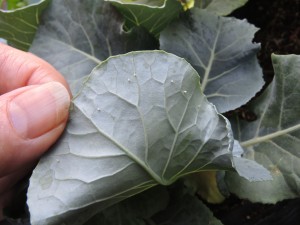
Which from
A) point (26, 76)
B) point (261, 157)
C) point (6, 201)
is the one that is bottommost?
point (6, 201)

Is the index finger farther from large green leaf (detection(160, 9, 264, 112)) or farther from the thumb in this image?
large green leaf (detection(160, 9, 264, 112))

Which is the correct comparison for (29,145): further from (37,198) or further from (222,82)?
(222,82)

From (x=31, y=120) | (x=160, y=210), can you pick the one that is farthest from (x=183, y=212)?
(x=31, y=120)

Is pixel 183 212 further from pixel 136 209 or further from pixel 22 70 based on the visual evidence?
pixel 22 70

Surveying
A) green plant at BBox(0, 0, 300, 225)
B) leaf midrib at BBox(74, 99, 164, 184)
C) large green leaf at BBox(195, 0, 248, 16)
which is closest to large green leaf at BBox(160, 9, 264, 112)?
green plant at BBox(0, 0, 300, 225)

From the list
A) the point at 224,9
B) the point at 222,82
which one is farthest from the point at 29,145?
the point at 224,9

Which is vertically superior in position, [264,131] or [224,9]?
[224,9]
